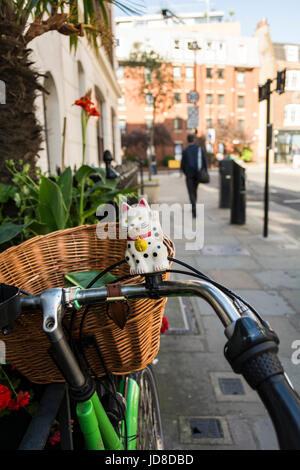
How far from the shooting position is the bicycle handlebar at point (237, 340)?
0.55 meters

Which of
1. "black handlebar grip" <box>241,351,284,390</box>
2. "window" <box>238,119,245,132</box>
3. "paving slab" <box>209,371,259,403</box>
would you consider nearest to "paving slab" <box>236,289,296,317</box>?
"paving slab" <box>209,371,259,403</box>

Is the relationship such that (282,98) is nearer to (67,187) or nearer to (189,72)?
(67,187)

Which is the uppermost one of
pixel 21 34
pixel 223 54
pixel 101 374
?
pixel 223 54

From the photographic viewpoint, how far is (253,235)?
24.2ft

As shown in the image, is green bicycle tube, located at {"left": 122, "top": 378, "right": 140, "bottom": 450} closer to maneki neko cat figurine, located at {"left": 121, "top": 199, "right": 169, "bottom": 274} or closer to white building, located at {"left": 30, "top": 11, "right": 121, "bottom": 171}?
maneki neko cat figurine, located at {"left": 121, "top": 199, "right": 169, "bottom": 274}

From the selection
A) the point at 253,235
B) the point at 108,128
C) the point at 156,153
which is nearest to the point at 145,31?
the point at 156,153

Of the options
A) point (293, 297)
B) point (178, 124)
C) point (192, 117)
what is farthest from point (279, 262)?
point (178, 124)

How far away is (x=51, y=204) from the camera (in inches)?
66.7

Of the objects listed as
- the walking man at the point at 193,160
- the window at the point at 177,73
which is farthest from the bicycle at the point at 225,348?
the window at the point at 177,73

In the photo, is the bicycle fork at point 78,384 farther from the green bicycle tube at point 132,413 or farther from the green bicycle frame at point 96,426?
the green bicycle tube at point 132,413

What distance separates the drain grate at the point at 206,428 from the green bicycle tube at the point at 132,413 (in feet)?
2.63
